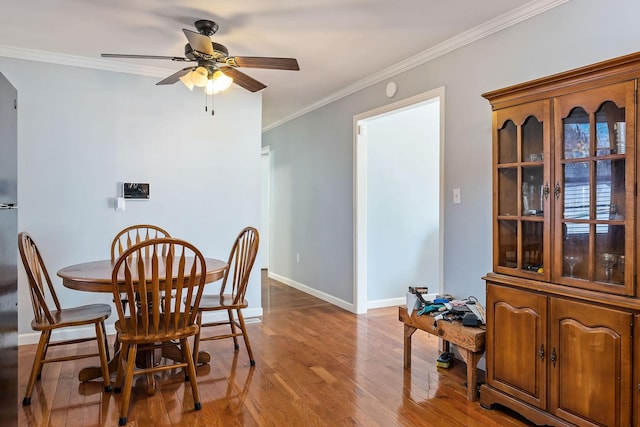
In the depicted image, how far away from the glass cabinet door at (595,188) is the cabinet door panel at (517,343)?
243 millimetres

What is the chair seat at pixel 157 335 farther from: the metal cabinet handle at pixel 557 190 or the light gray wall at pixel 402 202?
the light gray wall at pixel 402 202

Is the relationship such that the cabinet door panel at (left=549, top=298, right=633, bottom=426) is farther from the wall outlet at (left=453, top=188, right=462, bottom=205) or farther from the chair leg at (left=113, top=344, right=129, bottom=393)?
the chair leg at (left=113, top=344, right=129, bottom=393)

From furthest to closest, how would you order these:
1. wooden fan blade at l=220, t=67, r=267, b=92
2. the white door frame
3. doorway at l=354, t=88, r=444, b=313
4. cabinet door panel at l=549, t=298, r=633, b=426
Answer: the white door frame < doorway at l=354, t=88, r=444, b=313 < wooden fan blade at l=220, t=67, r=267, b=92 < cabinet door panel at l=549, t=298, r=633, b=426

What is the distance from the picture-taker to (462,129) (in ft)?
10.3

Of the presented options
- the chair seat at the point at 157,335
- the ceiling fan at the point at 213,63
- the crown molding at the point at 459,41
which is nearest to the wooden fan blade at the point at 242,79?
the ceiling fan at the point at 213,63

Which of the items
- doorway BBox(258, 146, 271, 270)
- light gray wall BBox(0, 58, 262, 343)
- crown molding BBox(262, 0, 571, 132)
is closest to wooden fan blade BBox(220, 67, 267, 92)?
light gray wall BBox(0, 58, 262, 343)

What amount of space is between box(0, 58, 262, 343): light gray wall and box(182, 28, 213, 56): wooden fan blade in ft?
5.47

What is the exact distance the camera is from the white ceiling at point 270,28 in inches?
104

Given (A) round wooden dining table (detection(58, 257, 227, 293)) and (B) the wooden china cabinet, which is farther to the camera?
(A) round wooden dining table (detection(58, 257, 227, 293))

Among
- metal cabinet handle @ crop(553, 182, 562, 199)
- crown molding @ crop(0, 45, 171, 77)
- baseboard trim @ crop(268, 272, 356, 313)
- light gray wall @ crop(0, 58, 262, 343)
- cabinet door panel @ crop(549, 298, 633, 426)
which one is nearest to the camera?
cabinet door panel @ crop(549, 298, 633, 426)

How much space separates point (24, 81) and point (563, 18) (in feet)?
12.9

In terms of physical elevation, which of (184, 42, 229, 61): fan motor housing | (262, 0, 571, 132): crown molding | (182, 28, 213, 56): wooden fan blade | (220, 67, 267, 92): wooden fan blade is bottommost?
(220, 67, 267, 92): wooden fan blade

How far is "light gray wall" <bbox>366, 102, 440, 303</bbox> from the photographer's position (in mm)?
4727

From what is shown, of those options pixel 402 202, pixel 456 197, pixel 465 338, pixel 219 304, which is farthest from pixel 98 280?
pixel 402 202
